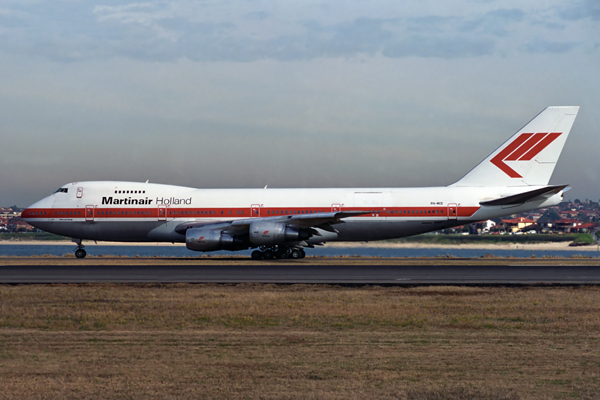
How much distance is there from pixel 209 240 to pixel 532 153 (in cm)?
1891

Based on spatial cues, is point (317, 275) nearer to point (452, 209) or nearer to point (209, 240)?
point (209, 240)

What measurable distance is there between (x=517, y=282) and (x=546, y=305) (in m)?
5.76

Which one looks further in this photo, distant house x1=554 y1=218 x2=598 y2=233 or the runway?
distant house x1=554 y1=218 x2=598 y2=233

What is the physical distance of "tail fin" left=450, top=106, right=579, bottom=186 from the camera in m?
36.5

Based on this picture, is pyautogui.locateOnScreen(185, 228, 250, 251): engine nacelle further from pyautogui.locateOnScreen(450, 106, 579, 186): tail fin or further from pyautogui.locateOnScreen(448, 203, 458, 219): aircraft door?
pyautogui.locateOnScreen(450, 106, 579, 186): tail fin

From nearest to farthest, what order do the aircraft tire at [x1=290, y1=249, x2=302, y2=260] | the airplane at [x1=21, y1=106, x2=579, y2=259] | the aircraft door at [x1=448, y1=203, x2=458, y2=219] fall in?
the airplane at [x1=21, y1=106, x2=579, y2=259] < the aircraft door at [x1=448, y1=203, x2=458, y2=219] < the aircraft tire at [x1=290, y1=249, x2=302, y2=260]

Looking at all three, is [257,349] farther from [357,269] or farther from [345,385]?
[357,269]

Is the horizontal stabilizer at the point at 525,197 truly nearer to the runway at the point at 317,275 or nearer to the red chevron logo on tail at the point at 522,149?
the red chevron logo on tail at the point at 522,149

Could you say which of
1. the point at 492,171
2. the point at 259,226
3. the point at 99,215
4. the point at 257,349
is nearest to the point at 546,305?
the point at 257,349

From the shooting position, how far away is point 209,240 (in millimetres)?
33438

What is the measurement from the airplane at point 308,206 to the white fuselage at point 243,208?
0.18ft

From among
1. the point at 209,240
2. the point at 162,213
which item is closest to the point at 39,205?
the point at 162,213

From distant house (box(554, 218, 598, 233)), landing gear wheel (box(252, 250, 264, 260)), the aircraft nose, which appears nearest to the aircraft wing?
landing gear wheel (box(252, 250, 264, 260))

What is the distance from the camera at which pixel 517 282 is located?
68.8 feet
